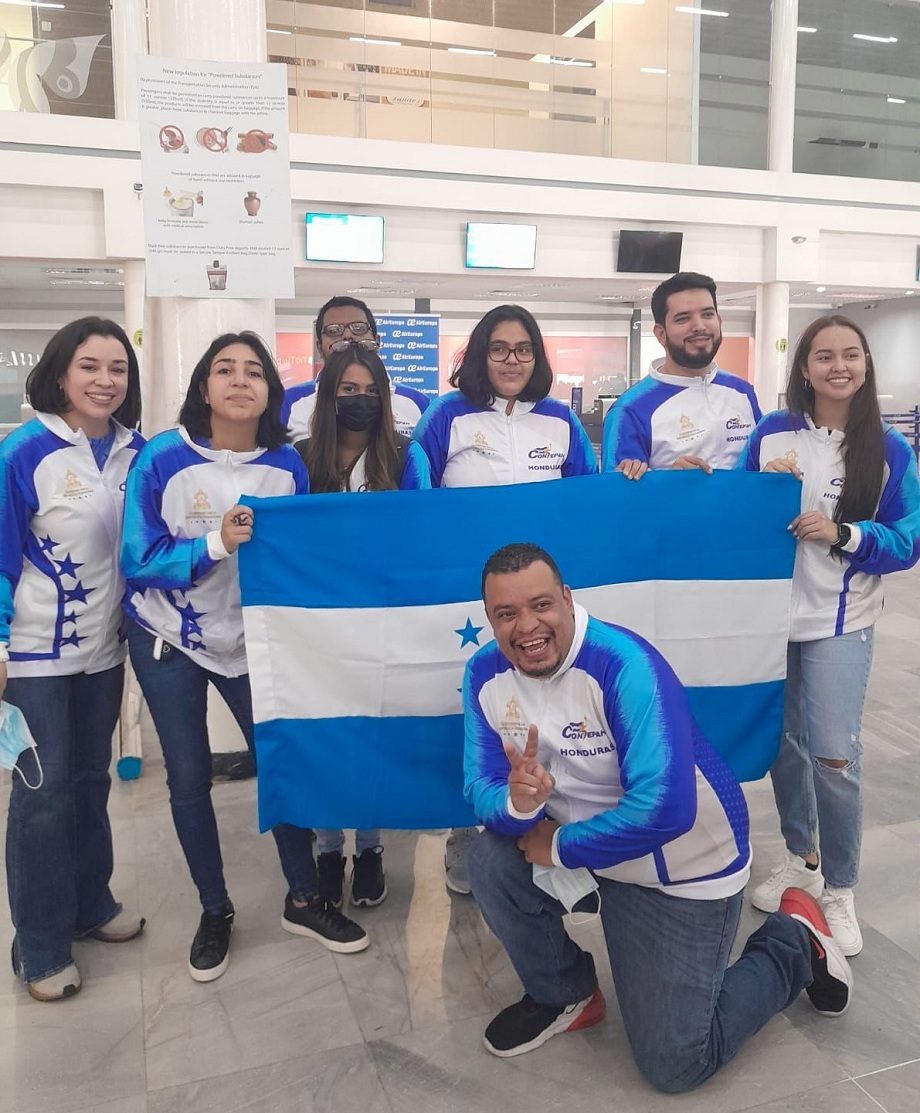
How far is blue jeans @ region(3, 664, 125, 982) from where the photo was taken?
2312 millimetres

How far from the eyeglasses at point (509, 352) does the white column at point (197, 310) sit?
1.27 m

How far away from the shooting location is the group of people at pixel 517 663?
6.40 feet

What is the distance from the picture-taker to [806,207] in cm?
1199

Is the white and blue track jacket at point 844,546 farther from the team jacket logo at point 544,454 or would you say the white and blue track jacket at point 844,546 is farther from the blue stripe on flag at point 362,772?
the blue stripe on flag at point 362,772

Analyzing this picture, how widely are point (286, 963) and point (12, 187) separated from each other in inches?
348

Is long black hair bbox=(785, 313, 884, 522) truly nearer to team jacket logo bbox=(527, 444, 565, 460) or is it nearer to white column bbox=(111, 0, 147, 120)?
team jacket logo bbox=(527, 444, 565, 460)

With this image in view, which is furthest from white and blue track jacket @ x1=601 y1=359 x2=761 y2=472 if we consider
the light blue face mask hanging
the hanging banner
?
the hanging banner

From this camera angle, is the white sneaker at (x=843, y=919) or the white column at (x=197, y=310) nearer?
the white sneaker at (x=843, y=919)

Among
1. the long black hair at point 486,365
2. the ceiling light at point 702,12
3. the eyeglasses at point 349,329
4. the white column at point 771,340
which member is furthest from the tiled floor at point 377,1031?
the ceiling light at point 702,12

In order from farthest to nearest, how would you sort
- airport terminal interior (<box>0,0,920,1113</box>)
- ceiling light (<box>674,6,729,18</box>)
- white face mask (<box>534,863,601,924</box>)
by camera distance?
ceiling light (<box>674,6,729,18</box>) < airport terminal interior (<box>0,0,920,1113</box>) < white face mask (<box>534,863,601,924</box>)

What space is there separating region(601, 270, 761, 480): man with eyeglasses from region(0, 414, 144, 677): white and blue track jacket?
4.85 feet

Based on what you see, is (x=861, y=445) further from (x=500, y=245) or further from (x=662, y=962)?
(x=500, y=245)

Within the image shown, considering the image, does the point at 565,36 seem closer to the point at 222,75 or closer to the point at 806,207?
the point at 806,207

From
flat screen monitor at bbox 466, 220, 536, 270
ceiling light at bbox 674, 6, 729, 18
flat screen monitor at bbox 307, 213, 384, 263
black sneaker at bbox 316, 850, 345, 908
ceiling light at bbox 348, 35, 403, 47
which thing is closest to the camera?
black sneaker at bbox 316, 850, 345, 908
